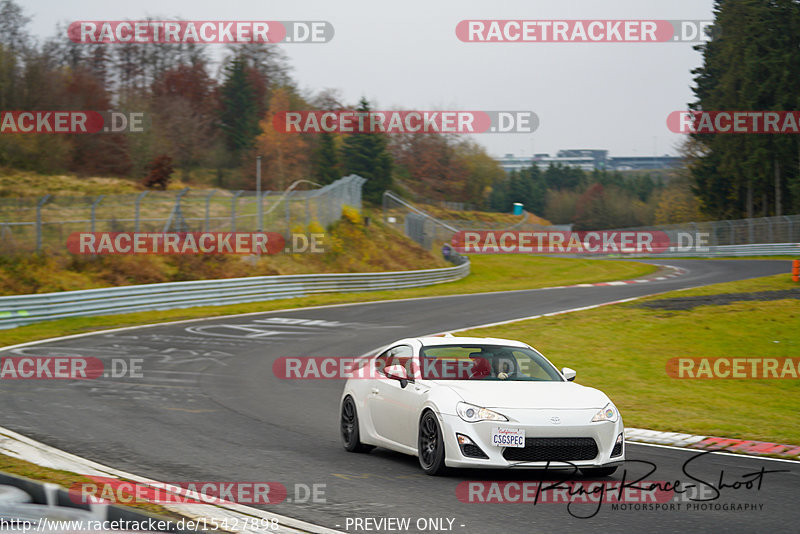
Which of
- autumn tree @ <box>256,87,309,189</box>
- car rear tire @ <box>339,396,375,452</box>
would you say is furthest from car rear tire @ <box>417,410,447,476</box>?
autumn tree @ <box>256,87,309,189</box>

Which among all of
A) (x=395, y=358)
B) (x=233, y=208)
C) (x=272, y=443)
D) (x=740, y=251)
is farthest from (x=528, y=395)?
(x=740, y=251)

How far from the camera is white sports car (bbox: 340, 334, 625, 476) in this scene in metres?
7.66

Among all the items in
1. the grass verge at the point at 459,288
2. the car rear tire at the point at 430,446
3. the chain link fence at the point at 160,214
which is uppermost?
the chain link fence at the point at 160,214

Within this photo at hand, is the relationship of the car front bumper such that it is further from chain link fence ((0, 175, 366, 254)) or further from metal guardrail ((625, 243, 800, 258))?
metal guardrail ((625, 243, 800, 258))

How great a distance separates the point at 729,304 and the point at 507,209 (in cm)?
12228

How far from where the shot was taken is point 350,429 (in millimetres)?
9961

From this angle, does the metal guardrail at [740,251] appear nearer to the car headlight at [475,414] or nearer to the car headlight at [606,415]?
the car headlight at [606,415]

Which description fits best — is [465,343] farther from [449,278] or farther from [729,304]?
[449,278]

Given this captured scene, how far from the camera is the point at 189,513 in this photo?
6371mm

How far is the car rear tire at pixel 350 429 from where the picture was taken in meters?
9.78

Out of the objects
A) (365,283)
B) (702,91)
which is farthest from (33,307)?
(702,91)

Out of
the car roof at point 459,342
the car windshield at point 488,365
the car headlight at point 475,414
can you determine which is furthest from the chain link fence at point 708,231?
the car headlight at point 475,414

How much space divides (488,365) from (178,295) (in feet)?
74.9

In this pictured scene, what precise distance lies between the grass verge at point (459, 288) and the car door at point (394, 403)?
48.1 ft
